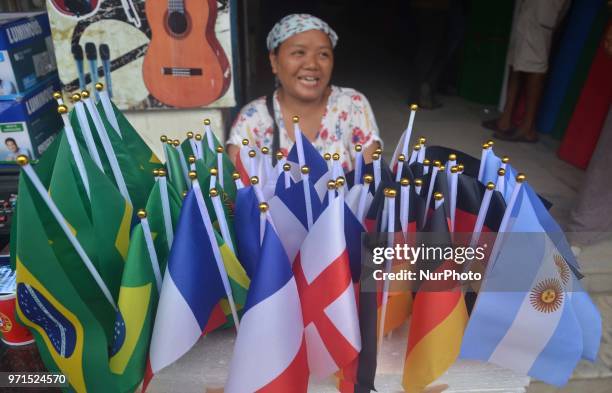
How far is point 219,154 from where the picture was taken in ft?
3.51

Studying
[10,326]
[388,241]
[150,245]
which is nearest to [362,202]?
[388,241]

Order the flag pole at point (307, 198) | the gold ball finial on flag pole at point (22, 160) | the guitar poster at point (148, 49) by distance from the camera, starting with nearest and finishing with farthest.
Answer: the gold ball finial on flag pole at point (22, 160) < the flag pole at point (307, 198) < the guitar poster at point (148, 49)

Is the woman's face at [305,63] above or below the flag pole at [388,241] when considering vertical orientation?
above

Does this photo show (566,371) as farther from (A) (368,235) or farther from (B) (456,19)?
(B) (456,19)

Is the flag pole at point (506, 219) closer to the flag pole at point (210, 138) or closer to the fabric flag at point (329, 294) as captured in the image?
the fabric flag at point (329, 294)

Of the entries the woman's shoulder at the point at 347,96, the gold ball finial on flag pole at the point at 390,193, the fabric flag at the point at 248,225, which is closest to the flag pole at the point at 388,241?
the gold ball finial on flag pole at the point at 390,193

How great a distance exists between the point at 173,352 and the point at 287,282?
26 centimetres

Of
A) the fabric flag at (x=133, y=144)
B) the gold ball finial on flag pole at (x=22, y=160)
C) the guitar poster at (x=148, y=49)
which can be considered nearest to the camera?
the gold ball finial on flag pole at (x=22, y=160)

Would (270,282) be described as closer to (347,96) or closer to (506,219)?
(506,219)

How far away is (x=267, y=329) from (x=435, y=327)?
0.33 meters

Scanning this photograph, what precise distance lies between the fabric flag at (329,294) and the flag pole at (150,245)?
28cm

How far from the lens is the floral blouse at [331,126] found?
1.96m

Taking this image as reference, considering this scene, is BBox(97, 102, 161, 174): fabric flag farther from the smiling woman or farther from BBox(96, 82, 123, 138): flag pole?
the smiling woman

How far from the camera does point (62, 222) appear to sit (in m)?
0.77
